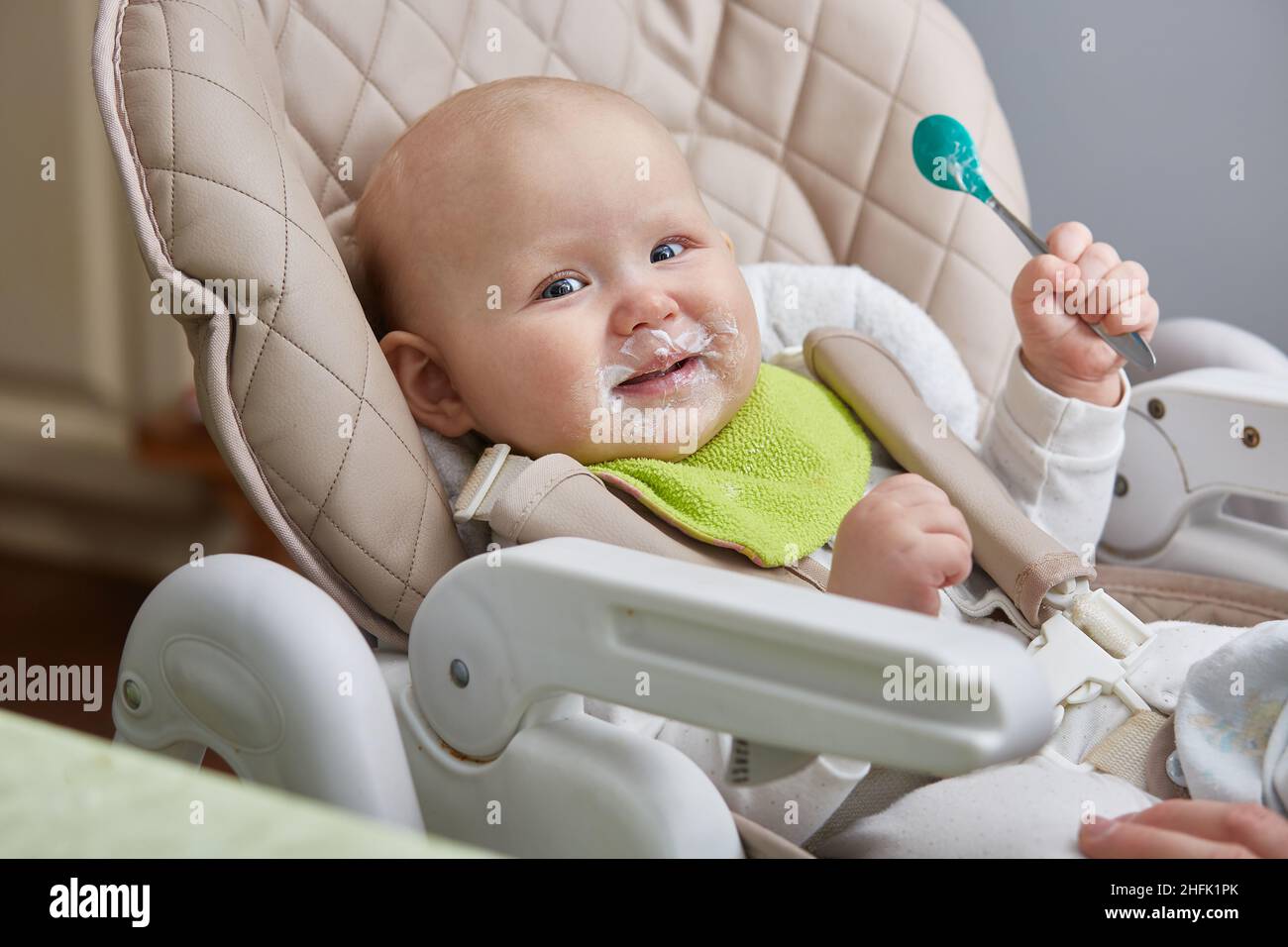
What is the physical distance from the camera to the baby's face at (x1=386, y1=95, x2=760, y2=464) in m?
0.82

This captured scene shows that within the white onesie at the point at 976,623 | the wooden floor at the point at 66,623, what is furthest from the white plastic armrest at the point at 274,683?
the wooden floor at the point at 66,623

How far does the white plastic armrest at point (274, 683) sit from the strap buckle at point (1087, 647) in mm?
407

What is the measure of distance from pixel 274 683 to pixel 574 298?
322mm

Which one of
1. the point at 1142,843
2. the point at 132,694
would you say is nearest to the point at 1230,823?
the point at 1142,843

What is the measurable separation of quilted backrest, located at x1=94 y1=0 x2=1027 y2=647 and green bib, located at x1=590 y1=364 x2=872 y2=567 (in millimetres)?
140

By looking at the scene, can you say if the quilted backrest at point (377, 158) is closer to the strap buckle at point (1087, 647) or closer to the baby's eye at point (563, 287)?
the baby's eye at point (563, 287)

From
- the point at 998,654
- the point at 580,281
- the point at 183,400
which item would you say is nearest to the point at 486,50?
the point at 580,281

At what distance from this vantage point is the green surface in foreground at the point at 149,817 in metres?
0.37

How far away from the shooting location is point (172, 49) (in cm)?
74

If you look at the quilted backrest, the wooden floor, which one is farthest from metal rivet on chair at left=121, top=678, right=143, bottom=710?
the wooden floor

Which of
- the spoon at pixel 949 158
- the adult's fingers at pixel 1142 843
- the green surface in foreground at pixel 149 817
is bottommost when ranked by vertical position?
the adult's fingers at pixel 1142 843

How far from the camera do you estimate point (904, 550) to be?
2.00 feet

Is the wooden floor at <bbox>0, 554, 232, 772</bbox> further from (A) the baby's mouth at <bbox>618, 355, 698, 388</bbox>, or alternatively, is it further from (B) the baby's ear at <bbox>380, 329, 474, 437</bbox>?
(A) the baby's mouth at <bbox>618, 355, 698, 388</bbox>
